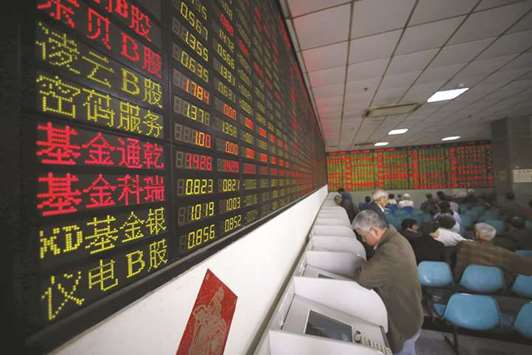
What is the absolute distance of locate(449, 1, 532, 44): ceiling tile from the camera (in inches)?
78.7

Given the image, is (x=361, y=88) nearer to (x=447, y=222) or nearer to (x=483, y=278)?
(x=447, y=222)

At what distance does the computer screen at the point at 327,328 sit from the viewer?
1.10 meters

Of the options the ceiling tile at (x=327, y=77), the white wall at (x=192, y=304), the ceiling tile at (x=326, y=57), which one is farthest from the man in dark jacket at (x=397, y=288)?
the ceiling tile at (x=327, y=77)

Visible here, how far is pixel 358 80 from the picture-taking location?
10.8 feet

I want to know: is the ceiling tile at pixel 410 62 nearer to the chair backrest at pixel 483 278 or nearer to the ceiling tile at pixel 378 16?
the ceiling tile at pixel 378 16

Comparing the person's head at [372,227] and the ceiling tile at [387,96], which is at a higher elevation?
the ceiling tile at [387,96]

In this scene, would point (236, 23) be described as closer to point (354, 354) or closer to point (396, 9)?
point (354, 354)

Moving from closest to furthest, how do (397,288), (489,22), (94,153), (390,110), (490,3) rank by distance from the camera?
(94,153) → (397,288) → (490,3) → (489,22) → (390,110)

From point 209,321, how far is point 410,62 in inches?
143

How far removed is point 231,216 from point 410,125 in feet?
23.1

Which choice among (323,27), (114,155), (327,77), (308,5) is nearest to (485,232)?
(327,77)

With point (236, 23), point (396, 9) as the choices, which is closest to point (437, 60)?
point (396, 9)

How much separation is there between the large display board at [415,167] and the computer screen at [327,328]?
9764 millimetres

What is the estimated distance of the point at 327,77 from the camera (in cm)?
317
